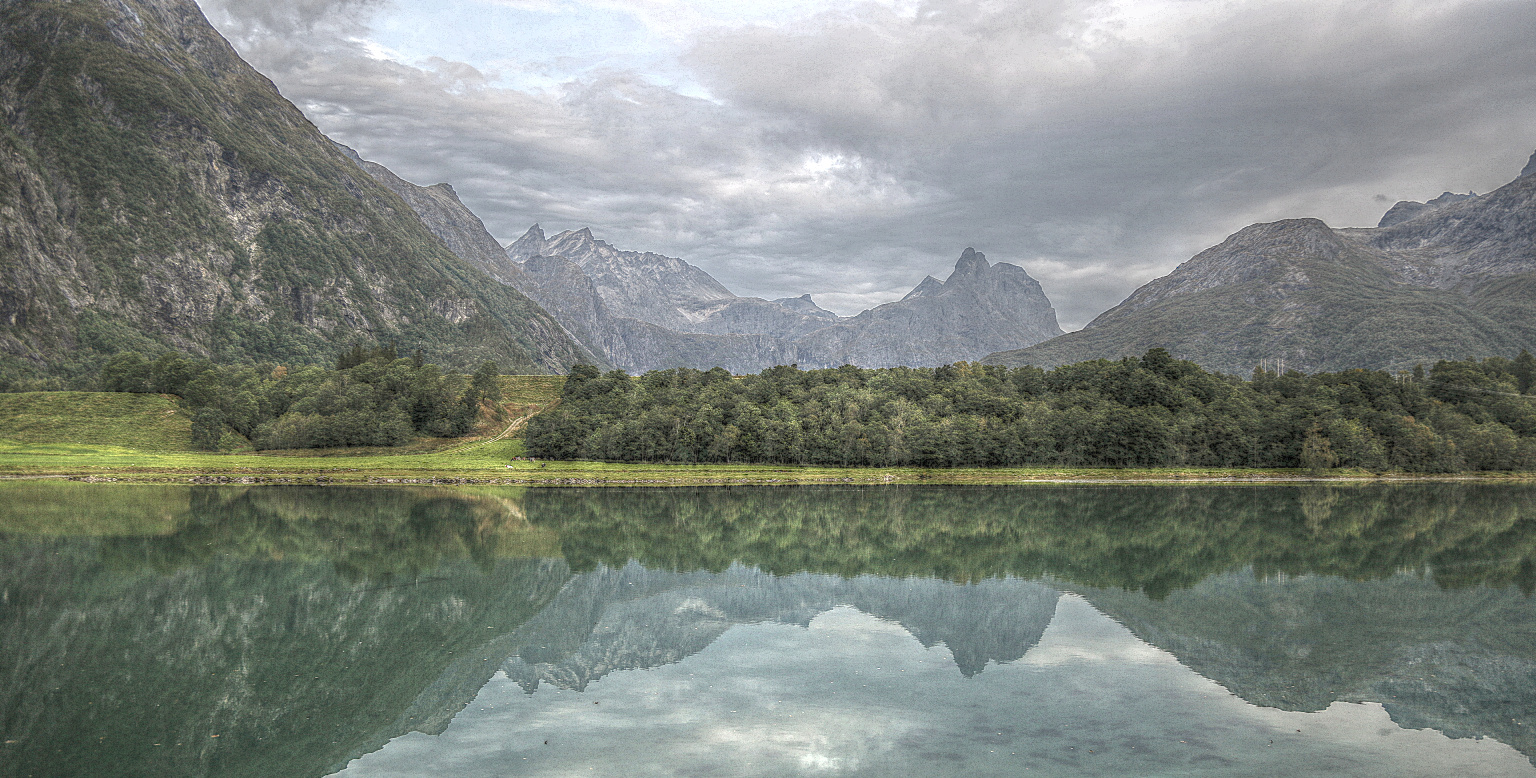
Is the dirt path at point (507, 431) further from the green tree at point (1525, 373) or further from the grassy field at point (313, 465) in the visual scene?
the green tree at point (1525, 373)

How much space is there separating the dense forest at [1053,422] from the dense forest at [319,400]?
58.3 feet

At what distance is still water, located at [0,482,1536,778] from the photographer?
19594 millimetres

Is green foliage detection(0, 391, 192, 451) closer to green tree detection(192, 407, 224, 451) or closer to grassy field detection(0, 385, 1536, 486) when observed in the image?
grassy field detection(0, 385, 1536, 486)

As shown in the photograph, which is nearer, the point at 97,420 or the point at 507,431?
the point at 97,420

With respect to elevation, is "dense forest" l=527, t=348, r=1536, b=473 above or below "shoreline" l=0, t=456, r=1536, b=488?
above

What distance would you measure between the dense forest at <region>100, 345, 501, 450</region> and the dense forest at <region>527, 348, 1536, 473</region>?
699 inches

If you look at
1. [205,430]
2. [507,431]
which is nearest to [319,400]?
[205,430]

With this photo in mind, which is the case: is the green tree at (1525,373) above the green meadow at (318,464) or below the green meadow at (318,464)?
above

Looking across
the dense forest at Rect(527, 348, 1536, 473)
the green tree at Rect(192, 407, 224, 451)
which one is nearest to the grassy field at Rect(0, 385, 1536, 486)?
the green tree at Rect(192, 407, 224, 451)

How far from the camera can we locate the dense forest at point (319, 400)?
118500 millimetres

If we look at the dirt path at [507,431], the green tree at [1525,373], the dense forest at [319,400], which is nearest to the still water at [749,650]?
the dense forest at [319,400]

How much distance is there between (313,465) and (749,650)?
9695 cm

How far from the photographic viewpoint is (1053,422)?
12162 centimetres

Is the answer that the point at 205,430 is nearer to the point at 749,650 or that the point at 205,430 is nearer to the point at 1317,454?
the point at 749,650
